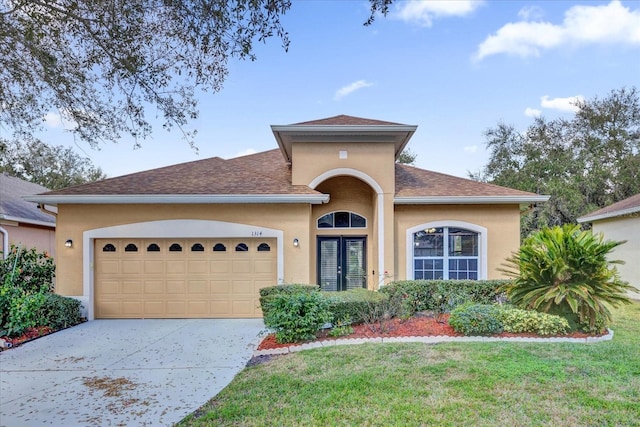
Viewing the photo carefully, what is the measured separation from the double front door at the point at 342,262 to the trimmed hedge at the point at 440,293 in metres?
3.15

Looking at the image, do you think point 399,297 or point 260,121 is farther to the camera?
point 260,121

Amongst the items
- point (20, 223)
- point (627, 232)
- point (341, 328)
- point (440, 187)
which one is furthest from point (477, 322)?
point (20, 223)

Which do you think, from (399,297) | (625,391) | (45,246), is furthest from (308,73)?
(45,246)

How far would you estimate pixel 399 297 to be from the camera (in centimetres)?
970

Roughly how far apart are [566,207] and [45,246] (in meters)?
26.0

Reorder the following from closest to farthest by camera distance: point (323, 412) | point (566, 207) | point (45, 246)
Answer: point (323, 412) < point (45, 246) < point (566, 207)

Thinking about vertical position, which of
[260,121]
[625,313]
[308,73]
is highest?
[308,73]

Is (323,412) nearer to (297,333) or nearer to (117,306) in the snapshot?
(297,333)

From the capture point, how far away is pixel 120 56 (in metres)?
6.38

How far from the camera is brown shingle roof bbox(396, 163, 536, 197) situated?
1212 cm

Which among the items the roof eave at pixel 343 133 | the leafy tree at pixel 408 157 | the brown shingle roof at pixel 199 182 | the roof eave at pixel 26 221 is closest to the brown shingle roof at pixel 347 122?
the roof eave at pixel 343 133

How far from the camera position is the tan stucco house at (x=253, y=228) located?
11.0m

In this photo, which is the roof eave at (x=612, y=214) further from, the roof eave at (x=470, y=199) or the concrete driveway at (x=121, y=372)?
the concrete driveway at (x=121, y=372)

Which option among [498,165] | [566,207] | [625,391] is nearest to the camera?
[625,391]
